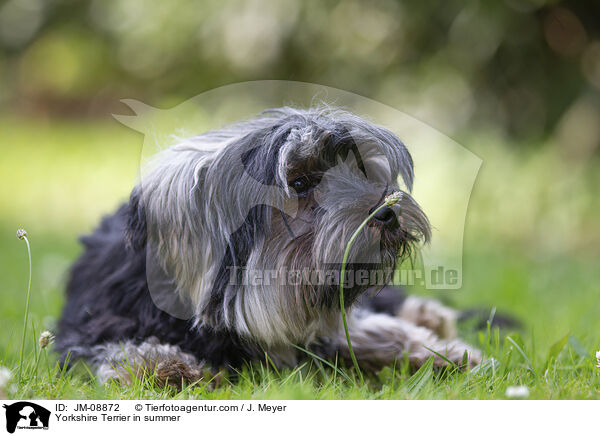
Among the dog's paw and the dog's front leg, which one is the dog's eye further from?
the dog's paw

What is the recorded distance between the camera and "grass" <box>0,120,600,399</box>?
2.35 m

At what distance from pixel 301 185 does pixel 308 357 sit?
0.77m

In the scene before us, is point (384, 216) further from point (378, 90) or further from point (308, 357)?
point (378, 90)

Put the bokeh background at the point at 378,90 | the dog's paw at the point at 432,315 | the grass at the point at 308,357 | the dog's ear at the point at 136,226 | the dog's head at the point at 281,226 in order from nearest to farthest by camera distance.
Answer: the grass at the point at 308,357 → the dog's head at the point at 281,226 → the dog's ear at the point at 136,226 → the dog's paw at the point at 432,315 → the bokeh background at the point at 378,90

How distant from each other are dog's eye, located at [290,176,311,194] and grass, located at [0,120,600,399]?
69cm

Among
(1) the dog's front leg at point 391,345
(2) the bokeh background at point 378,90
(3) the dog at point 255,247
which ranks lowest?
(1) the dog's front leg at point 391,345

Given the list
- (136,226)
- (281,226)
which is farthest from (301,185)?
(136,226)

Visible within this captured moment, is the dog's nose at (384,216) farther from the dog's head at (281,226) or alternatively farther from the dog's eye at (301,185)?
the dog's eye at (301,185)

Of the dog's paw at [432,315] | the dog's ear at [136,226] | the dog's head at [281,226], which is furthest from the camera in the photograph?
the dog's paw at [432,315]

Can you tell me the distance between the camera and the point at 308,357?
2826 mm

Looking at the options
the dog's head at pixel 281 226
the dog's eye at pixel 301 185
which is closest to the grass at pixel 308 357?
the dog's head at pixel 281 226

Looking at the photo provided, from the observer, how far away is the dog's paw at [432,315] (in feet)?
12.3
